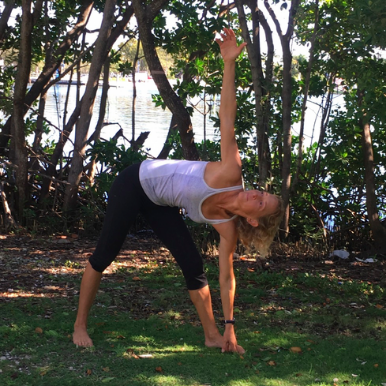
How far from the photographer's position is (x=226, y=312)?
159 inches

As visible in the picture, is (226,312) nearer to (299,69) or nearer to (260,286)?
(260,286)

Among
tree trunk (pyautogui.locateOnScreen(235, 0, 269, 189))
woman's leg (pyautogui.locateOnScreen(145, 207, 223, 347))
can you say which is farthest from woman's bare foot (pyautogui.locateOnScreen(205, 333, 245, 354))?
tree trunk (pyautogui.locateOnScreen(235, 0, 269, 189))

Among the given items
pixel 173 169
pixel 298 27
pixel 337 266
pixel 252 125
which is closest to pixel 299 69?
pixel 298 27

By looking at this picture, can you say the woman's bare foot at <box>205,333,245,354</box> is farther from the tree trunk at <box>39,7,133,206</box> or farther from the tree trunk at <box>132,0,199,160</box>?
the tree trunk at <box>39,7,133,206</box>

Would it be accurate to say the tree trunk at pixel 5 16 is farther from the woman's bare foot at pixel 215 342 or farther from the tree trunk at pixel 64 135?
the woman's bare foot at pixel 215 342

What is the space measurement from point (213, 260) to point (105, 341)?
2.87 m

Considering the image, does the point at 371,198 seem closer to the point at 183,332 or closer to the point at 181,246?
the point at 183,332

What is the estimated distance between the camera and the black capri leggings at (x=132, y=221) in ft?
13.4

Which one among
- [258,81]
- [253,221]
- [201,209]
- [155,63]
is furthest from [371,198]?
[201,209]

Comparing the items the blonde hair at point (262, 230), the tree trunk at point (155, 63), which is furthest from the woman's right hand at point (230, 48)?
the tree trunk at point (155, 63)

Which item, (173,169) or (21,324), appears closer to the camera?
(173,169)

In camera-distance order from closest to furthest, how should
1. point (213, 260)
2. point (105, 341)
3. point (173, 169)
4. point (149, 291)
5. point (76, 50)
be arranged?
point (173, 169)
point (105, 341)
point (149, 291)
point (213, 260)
point (76, 50)

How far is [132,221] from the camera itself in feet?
13.6

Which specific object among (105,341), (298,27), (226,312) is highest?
(298,27)
